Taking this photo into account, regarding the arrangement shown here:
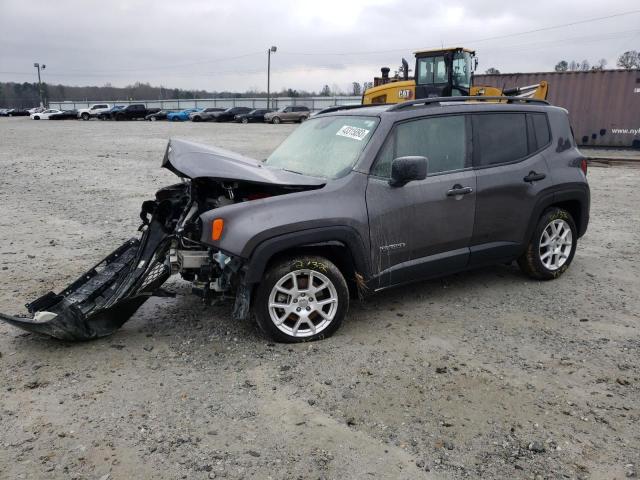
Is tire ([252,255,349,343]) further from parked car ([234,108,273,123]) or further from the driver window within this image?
parked car ([234,108,273,123])

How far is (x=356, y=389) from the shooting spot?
3.50 metres

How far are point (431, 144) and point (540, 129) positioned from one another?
147 centimetres

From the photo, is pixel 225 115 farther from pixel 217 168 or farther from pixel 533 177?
pixel 217 168

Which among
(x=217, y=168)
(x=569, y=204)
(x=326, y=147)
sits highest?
(x=326, y=147)

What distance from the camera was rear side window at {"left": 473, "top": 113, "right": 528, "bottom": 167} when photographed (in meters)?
4.93

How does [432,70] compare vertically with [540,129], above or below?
above

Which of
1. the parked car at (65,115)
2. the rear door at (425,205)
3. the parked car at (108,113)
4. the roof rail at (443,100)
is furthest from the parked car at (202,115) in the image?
the rear door at (425,205)

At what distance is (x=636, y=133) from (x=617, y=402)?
20.5m

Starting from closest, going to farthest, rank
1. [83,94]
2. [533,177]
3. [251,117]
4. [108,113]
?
[533,177] → [251,117] → [108,113] → [83,94]

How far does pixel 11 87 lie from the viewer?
118 meters

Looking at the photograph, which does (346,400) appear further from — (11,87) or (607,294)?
(11,87)

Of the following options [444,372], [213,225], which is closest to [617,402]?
[444,372]

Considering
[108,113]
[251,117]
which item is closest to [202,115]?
[251,117]

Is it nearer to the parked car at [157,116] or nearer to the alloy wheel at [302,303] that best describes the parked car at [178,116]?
the parked car at [157,116]
